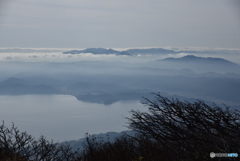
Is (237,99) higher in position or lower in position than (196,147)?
lower

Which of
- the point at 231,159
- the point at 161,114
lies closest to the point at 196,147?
the point at 231,159

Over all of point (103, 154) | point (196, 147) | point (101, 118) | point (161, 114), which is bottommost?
point (101, 118)

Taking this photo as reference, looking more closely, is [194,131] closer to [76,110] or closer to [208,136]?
[208,136]

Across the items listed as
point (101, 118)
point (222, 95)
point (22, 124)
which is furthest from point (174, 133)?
point (222, 95)

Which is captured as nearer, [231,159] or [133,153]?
[231,159]

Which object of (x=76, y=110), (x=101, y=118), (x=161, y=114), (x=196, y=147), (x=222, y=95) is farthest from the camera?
(x=222, y=95)

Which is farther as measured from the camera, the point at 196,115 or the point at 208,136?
the point at 196,115

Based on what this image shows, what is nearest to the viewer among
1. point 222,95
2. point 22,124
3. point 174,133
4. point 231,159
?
point 231,159

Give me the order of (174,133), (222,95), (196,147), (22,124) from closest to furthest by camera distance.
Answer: (196,147)
(174,133)
(22,124)
(222,95)

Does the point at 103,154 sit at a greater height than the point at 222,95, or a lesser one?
greater

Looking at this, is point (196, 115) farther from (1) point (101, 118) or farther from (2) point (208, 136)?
(1) point (101, 118)
